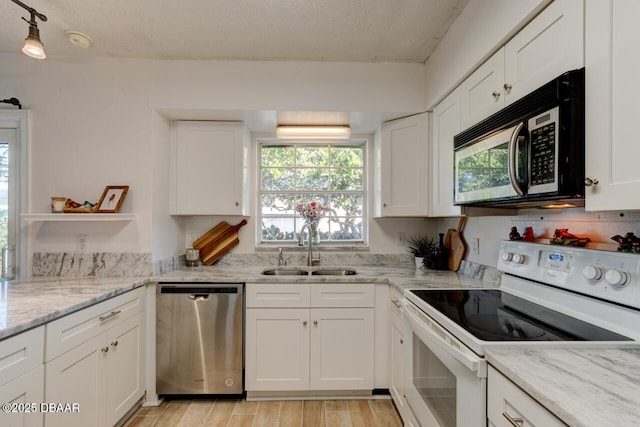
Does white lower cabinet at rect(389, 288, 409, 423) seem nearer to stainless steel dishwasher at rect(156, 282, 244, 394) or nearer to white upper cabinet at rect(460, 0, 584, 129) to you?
stainless steel dishwasher at rect(156, 282, 244, 394)

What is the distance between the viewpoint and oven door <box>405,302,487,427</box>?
41.1 inches

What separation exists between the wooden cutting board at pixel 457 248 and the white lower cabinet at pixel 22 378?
8.19 feet

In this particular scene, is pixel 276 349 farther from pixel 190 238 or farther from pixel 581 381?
pixel 581 381

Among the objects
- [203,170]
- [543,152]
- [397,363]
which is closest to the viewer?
[543,152]

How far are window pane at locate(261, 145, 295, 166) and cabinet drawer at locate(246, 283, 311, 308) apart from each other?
4.30ft

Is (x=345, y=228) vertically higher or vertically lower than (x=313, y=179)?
lower

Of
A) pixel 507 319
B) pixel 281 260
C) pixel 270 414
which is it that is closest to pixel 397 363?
pixel 270 414

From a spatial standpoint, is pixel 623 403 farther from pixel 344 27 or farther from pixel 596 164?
pixel 344 27

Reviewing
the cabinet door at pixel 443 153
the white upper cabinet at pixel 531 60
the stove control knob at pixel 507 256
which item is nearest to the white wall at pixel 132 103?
the cabinet door at pixel 443 153

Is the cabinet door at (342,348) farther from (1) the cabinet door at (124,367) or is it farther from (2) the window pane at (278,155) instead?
(2) the window pane at (278,155)

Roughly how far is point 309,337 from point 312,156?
5.50ft

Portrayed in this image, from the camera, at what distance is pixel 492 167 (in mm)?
1417

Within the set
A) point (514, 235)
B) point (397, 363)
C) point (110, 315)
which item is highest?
point (514, 235)

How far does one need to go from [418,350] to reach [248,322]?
3.86ft
